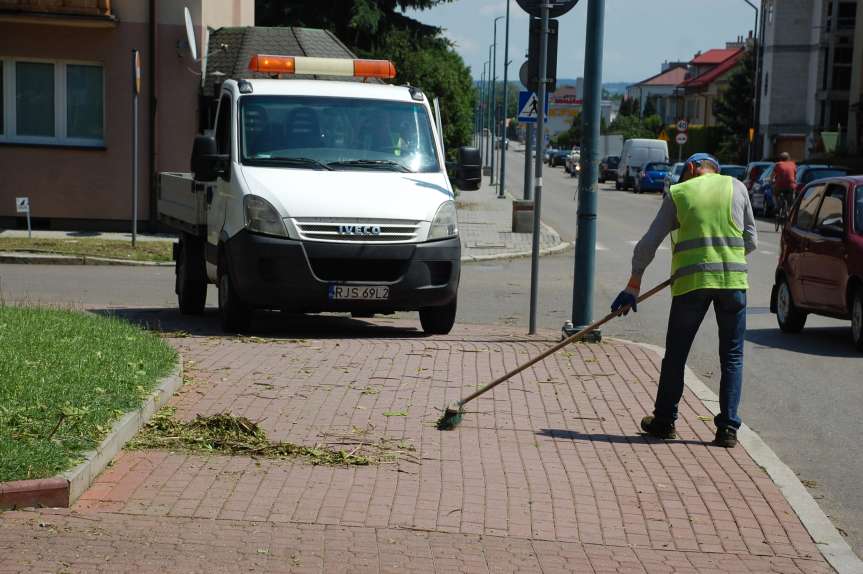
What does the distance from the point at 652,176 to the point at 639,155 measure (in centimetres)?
360

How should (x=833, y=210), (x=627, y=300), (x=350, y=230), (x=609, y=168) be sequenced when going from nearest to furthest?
(x=627, y=300), (x=350, y=230), (x=833, y=210), (x=609, y=168)

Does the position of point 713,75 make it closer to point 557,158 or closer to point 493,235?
point 557,158

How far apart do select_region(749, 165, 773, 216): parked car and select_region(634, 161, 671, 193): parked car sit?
16750 millimetres

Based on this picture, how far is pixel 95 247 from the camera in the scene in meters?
20.7

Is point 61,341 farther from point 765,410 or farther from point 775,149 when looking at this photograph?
point 775,149

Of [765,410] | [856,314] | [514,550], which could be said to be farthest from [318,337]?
[514,550]

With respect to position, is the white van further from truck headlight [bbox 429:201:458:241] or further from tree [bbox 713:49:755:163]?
truck headlight [bbox 429:201:458:241]

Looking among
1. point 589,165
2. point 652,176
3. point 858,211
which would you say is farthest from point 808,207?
point 652,176

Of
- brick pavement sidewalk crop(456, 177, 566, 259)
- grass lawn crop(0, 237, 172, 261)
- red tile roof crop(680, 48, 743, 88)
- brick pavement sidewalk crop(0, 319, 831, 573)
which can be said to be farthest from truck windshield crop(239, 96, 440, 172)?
red tile roof crop(680, 48, 743, 88)

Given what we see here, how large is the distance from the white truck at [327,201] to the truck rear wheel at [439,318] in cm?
1

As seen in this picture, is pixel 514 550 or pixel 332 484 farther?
pixel 332 484

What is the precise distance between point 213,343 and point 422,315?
2.18 metres

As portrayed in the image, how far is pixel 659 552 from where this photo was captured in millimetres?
5828

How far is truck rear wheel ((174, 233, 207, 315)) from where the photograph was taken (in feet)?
45.0
